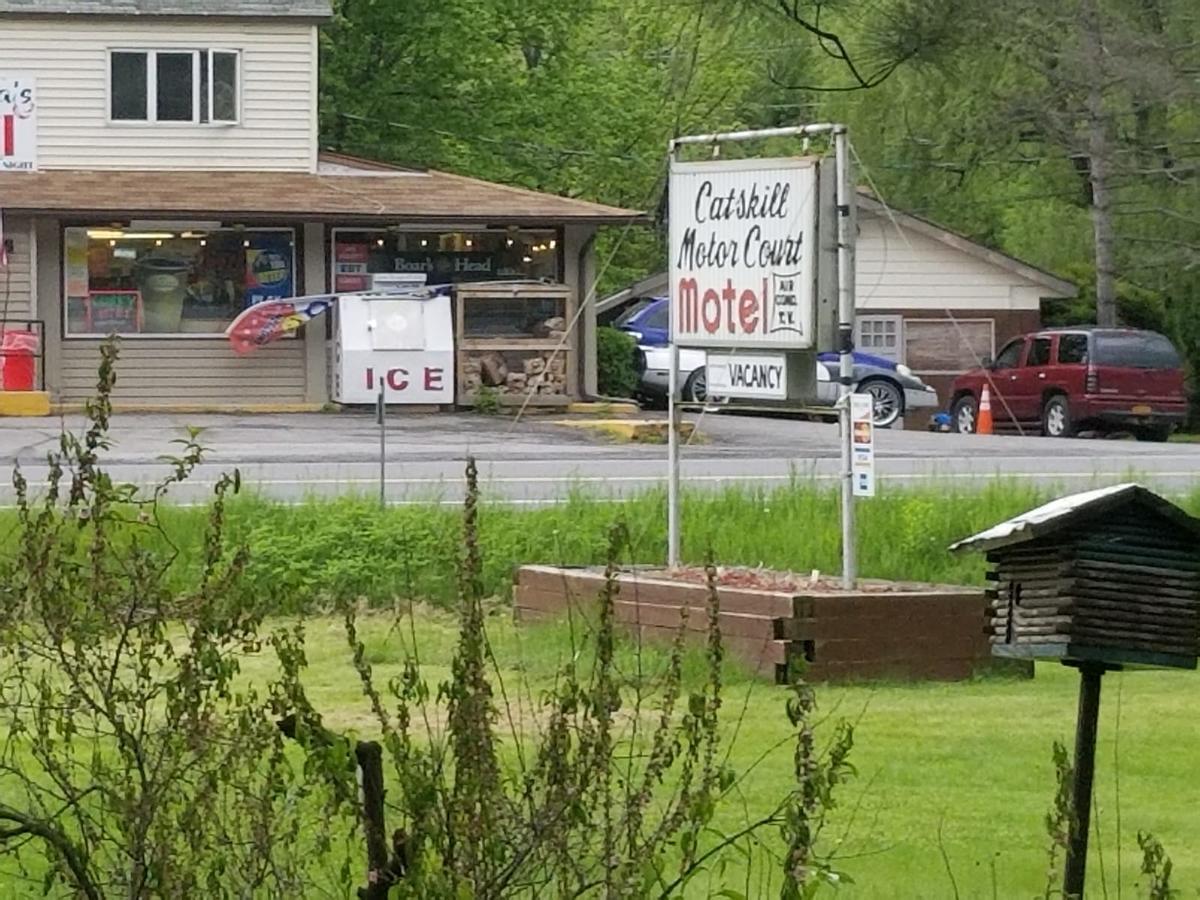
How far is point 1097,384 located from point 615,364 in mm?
6698

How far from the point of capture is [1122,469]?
2050 centimetres

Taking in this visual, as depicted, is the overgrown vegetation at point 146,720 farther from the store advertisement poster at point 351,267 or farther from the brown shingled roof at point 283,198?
the store advertisement poster at point 351,267

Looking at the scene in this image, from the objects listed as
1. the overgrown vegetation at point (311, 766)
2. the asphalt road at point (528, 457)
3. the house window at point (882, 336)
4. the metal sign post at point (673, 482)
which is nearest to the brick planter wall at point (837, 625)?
the metal sign post at point (673, 482)

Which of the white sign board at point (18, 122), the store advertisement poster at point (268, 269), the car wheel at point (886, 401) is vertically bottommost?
the car wheel at point (886, 401)

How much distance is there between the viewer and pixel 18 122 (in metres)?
30.8

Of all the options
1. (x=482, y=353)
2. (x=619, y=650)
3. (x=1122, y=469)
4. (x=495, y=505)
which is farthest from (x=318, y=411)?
(x=619, y=650)

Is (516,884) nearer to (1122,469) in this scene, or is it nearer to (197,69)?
(1122,469)

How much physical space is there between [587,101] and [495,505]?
31.5 m

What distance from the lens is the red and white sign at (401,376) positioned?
2877 centimetres

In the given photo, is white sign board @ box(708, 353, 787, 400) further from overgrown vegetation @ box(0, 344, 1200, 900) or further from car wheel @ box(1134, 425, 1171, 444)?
car wheel @ box(1134, 425, 1171, 444)

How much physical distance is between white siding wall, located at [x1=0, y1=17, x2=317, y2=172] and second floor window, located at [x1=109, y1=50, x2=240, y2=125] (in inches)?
4.5

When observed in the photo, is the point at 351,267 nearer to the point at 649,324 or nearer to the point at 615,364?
the point at 615,364

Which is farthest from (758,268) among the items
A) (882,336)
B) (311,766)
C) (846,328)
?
(882,336)

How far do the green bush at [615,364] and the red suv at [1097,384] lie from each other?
16.3 feet
